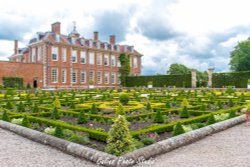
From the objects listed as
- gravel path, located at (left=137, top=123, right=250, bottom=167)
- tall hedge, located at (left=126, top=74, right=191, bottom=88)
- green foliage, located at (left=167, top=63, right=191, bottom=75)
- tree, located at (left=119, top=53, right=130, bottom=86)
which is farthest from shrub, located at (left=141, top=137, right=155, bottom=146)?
green foliage, located at (left=167, top=63, right=191, bottom=75)

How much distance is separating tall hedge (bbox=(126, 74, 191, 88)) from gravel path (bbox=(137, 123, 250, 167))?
2706cm

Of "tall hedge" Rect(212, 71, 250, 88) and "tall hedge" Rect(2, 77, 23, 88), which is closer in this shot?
"tall hedge" Rect(212, 71, 250, 88)

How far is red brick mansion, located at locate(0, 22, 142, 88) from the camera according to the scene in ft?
109

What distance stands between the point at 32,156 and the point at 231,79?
2849 cm

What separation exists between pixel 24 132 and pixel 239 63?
43149 mm

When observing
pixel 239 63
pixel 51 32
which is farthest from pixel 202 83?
pixel 51 32

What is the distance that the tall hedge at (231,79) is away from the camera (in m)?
28.6

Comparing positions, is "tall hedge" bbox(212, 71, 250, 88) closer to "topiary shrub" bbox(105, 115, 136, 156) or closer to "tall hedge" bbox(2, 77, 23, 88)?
"tall hedge" bbox(2, 77, 23, 88)

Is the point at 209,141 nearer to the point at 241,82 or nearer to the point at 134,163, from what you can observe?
the point at 134,163

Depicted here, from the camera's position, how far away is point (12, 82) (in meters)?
30.2

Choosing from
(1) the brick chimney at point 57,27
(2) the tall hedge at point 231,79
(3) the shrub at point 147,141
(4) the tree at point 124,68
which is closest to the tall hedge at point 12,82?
(1) the brick chimney at point 57,27

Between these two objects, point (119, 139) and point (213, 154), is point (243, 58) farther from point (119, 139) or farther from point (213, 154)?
point (119, 139)

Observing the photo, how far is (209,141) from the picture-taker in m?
5.82

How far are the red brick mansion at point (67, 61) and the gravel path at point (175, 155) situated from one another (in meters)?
27.5
